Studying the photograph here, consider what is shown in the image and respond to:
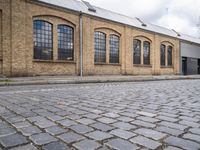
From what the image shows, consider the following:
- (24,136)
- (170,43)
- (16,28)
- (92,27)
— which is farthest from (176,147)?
(170,43)

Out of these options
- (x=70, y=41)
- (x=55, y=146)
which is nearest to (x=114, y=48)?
(x=70, y=41)

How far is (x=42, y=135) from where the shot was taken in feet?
8.84

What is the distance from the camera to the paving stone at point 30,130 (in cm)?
276

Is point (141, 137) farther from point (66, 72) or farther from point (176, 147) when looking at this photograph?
point (66, 72)

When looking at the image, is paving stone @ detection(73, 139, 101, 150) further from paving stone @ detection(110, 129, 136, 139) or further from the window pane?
the window pane

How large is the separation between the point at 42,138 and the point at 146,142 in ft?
4.01

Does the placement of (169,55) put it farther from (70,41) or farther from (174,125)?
(174,125)

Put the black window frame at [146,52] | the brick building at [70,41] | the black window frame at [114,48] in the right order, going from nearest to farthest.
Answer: the brick building at [70,41] → the black window frame at [114,48] → the black window frame at [146,52]

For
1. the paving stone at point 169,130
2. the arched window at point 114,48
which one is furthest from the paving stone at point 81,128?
the arched window at point 114,48

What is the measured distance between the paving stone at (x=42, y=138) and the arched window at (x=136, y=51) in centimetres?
2411

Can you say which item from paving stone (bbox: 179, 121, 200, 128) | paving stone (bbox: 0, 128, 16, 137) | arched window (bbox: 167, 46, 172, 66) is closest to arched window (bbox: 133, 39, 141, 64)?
arched window (bbox: 167, 46, 172, 66)

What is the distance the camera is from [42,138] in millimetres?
2578

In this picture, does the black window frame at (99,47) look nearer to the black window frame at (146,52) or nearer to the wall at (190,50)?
the black window frame at (146,52)

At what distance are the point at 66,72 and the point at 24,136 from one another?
16.6 meters
